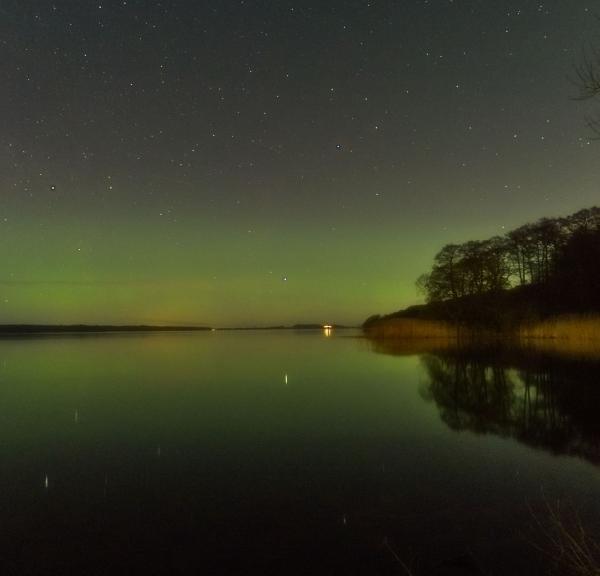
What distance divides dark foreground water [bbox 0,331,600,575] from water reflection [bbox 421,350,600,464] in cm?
9

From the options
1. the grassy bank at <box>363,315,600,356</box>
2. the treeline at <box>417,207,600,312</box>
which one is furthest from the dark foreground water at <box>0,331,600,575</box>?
the treeline at <box>417,207,600,312</box>

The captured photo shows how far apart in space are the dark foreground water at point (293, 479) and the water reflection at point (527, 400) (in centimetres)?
9

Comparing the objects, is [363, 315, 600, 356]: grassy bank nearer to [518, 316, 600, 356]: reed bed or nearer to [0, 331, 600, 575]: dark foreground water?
[518, 316, 600, 356]: reed bed

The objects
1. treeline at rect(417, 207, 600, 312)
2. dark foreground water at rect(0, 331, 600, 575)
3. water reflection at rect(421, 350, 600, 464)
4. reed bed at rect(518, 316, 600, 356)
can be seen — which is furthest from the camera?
treeline at rect(417, 207, 600, 312)

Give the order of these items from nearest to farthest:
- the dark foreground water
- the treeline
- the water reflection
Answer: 1. the dark foreground water
2. the water reflection
3. the treeline

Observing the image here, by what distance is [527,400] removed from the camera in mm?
14969

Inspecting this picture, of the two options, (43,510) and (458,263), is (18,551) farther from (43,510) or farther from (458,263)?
(458,263)

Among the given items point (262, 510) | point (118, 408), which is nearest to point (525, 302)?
point (118, 408)

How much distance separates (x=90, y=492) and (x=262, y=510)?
250 centimetres

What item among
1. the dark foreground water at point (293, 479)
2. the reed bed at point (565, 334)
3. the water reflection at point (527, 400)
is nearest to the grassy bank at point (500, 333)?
the reed bed at point (565, 334)

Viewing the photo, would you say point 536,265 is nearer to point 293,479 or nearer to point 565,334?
point 565,334

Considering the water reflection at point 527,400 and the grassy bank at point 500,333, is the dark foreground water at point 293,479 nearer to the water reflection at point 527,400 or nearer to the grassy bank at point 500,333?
the water reflection at point 527,400

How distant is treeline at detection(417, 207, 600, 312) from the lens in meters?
54.4

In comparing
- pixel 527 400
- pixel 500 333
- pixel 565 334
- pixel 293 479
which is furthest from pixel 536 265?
pixel 293 479
